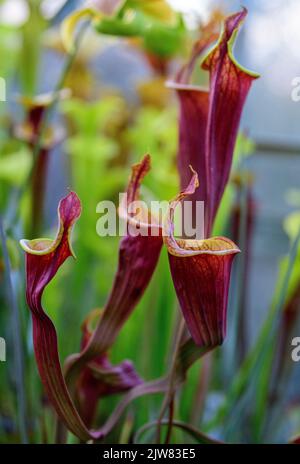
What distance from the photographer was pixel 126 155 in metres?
0.91

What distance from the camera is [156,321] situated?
1.77 ft

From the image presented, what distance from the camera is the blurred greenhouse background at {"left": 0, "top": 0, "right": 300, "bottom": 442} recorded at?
0.52 m

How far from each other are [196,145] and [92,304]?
39cm

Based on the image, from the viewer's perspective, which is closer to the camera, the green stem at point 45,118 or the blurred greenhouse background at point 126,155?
the green stem at point 45,118

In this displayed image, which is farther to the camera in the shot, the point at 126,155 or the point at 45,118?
the point at 126,155

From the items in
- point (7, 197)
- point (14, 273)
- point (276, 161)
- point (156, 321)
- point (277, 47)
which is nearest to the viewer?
point (14, 273)

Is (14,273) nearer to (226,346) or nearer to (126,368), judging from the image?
(126,368)

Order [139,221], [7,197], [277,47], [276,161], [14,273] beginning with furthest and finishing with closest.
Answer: [276,161] → [277,47] → [7,197] → [14,273] → [139,221]

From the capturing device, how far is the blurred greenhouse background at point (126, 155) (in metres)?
0.52

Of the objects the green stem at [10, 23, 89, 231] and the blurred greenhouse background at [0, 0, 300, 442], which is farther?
the blurred greenhouse background at [0, 0, 300, 442]
